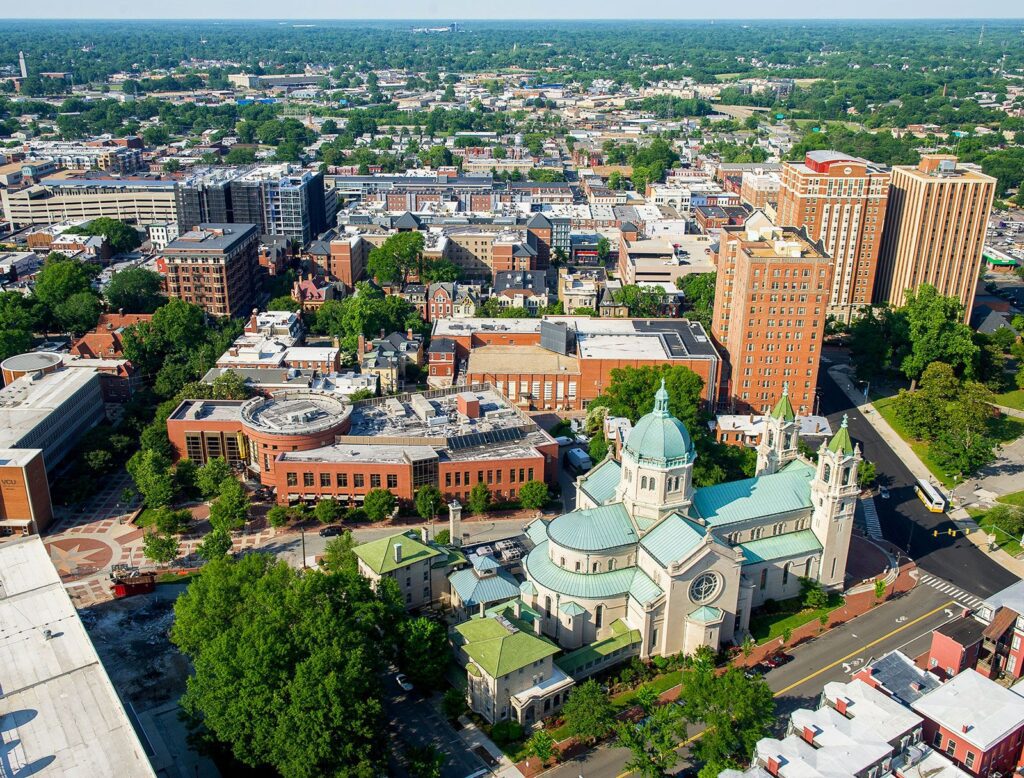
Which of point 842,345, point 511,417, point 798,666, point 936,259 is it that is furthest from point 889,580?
point 936,259

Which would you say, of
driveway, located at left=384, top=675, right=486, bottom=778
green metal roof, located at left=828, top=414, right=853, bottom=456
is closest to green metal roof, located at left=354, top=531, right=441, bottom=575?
driveway, located at left=384, top=675, right=486, bottom=778

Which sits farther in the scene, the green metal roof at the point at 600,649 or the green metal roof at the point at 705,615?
the green metal roof at the point at 705,615

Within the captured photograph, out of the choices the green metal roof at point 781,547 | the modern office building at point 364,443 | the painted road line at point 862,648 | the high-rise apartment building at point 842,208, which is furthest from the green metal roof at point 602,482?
the high-rise apartment building at point 842,208

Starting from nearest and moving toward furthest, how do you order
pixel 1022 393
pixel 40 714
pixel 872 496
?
pixel 40 714 → pixel 872 496 → pixel 1022 393

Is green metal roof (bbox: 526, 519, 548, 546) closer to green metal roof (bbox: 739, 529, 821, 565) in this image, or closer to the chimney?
the chimney

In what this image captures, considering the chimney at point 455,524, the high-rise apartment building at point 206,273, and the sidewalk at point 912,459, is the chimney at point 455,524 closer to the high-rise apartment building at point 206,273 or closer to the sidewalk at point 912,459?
the sidewalk at point 912,459

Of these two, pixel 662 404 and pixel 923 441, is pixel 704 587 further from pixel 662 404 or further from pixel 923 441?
pixel 923 441

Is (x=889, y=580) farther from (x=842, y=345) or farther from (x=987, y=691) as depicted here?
(x=842, y=345)
